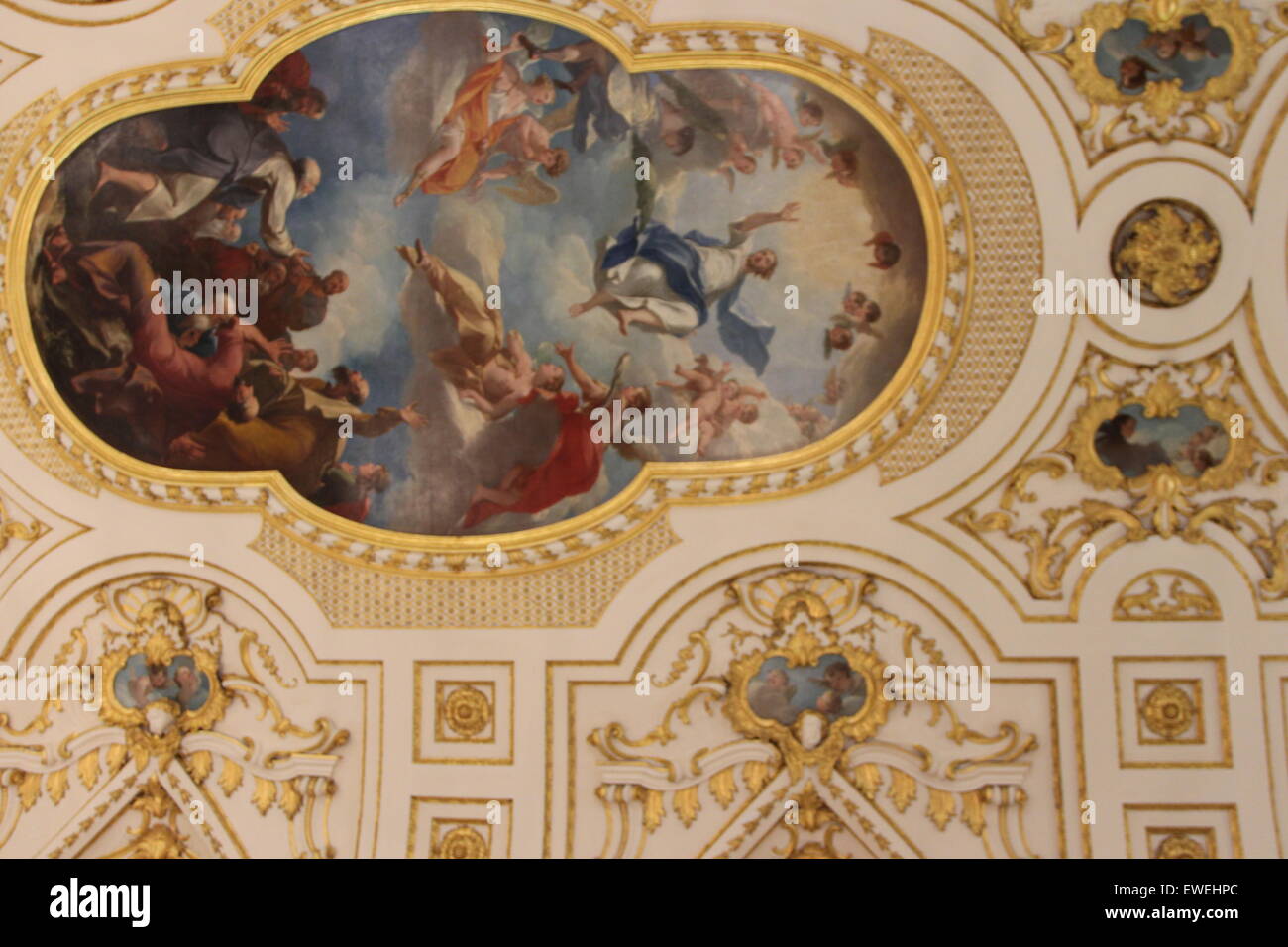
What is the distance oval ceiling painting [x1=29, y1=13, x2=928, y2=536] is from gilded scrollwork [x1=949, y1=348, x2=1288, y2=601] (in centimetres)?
140

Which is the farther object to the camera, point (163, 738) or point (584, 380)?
point (163, 738)

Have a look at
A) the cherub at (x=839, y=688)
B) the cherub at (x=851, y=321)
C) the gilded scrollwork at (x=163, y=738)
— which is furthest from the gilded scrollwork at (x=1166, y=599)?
the gilded scrollwork at (x=163, y=738)

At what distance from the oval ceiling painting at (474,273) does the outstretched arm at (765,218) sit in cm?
2

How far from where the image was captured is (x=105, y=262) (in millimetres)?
10578

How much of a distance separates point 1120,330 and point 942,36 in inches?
97.2

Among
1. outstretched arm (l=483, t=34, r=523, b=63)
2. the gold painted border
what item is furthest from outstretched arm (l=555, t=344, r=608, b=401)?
outstretched arm (l=483, t=34, r=523, b=63)

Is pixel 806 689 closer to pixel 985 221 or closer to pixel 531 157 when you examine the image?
pixel 985 221

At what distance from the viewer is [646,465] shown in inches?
398

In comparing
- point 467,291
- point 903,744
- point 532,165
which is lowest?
point 903,744

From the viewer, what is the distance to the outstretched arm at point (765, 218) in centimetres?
987

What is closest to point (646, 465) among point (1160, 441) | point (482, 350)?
point (482, 350)

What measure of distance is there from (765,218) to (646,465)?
6.75 feet

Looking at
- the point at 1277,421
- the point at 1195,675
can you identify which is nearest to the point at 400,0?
the point at 1277,421

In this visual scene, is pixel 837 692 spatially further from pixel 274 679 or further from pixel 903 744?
pixel 274 679
